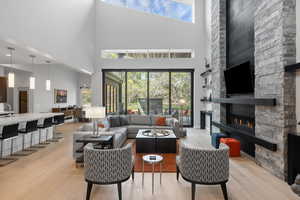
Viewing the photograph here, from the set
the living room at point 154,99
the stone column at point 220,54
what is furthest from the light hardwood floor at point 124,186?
the stone column at point 220,54

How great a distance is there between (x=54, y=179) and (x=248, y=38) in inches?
209

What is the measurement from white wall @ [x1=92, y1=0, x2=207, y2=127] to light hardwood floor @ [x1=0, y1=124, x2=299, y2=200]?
528 centimetres

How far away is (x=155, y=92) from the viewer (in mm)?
9000

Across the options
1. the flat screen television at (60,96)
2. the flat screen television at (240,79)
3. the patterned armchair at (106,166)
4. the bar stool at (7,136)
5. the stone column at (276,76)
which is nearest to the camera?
the patterned armchair at (106,166)

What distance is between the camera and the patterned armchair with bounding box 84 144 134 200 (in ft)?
8.00

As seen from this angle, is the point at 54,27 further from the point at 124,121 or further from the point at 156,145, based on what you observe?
the point at 156,145

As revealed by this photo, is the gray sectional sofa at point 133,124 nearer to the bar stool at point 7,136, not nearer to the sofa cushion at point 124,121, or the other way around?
the sofa cushion at point 124,121

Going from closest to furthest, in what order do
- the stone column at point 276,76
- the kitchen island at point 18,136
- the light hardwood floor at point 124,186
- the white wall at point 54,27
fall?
the light hardwood floor at point 124,186
the stone column at point 276,76
the white wall at point 54,27
the kitchen island at point 18,136

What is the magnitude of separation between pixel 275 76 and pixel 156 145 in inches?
122

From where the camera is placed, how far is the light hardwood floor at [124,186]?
8.77 feet

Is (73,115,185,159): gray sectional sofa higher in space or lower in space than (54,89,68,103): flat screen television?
lower

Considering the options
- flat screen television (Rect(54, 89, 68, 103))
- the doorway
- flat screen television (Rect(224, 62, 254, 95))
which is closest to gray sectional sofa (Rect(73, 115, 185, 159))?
flat screen television (Rect(224, 62, 254, 95))

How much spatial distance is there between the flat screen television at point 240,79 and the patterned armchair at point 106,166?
3439 millimetres

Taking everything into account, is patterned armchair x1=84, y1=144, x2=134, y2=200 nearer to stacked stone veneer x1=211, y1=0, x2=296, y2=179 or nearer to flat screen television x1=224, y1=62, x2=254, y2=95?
stacked stone veneer x1=211, y1=0, x2=296, y2=179
